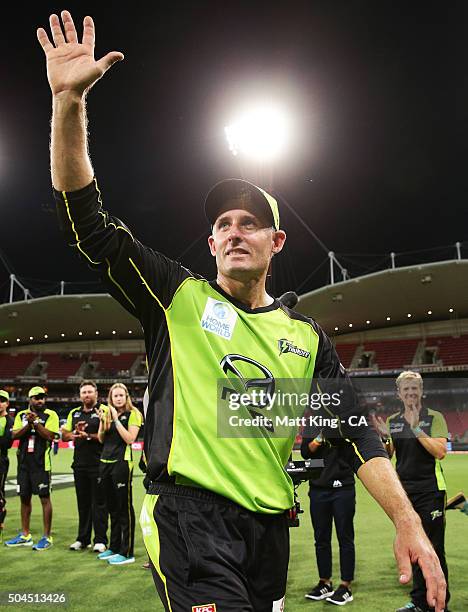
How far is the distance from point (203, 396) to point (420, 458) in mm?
4223

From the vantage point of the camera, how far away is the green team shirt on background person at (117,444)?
25.2ft

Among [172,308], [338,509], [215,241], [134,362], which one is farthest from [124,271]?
[134,362]

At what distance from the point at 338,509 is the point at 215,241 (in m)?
4.65

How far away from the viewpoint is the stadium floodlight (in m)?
15.3

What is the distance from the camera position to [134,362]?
50.2 meters

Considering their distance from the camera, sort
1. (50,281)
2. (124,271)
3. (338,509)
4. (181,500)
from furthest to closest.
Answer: (50,281) → (338,509) → (124,271) → (181,500)

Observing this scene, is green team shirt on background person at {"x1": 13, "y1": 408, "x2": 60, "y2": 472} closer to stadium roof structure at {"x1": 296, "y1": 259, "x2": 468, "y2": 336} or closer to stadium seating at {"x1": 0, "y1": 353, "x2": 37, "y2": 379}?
stadium roof structure at {"x1": 296, "y1": 259, "x2": 468, "y2": 336}

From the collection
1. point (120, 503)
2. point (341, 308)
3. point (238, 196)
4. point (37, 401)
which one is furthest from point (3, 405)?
point (341, 308)

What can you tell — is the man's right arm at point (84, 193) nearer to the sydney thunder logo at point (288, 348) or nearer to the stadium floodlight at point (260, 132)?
the sydney thunder logo at point (288, 348)

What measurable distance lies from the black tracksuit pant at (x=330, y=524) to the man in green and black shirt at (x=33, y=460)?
14.7ft

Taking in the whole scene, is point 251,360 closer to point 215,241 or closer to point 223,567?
point 215,241

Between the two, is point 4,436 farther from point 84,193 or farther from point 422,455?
point 84,193

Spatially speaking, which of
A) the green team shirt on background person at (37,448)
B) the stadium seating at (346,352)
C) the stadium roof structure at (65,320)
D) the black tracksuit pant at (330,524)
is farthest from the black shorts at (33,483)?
the stadium seating at (346,352)

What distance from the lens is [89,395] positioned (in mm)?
8562
